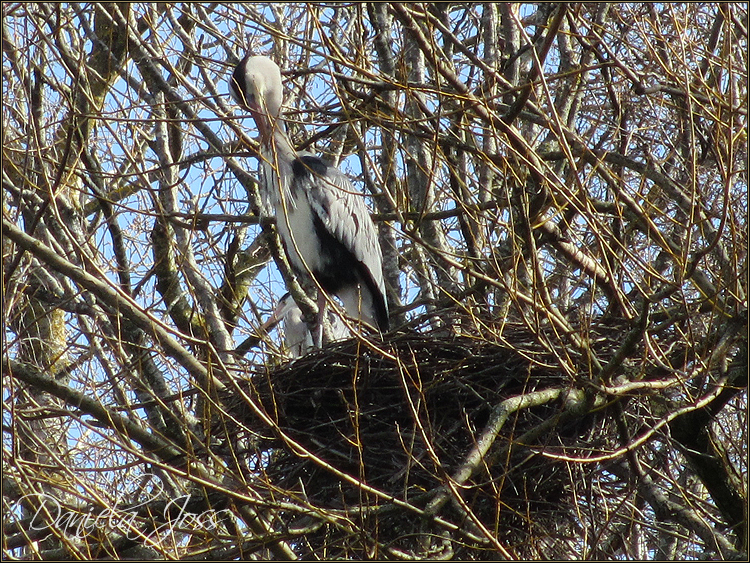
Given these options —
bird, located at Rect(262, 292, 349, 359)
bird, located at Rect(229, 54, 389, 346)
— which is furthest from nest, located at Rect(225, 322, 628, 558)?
bird, located at Rect(262, 292, 349, 359)

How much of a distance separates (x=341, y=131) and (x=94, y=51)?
6.13 ft

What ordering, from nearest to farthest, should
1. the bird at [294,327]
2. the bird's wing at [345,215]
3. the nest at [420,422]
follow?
the nest at [420,422] → the bird's wing at [345,215] → the bird at [294,327]

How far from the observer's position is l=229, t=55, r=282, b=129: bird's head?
5059mm

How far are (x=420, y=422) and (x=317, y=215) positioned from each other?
1.97 metres

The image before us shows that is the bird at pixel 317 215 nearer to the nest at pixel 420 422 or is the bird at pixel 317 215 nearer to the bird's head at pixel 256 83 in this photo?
the bird's head at pixel 256 83

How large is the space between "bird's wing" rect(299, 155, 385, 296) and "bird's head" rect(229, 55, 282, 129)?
408mm

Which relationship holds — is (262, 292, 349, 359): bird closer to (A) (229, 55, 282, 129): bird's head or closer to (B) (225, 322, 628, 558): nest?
(A) (229, 55, 282, 129): bird's head

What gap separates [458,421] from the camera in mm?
3904

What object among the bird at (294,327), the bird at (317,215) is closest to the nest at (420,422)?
the bird at (317,215)

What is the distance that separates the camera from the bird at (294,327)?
5.96 m

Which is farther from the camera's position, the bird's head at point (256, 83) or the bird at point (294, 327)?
the bird at point (294, 327)

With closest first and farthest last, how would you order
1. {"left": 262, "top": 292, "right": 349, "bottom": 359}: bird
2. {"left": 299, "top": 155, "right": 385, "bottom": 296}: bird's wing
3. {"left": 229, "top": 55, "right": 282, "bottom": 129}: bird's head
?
{"left": 229, "top": 55, "right": 282, "bottom": 129}: bird's head
{"left": 299, "top": 155, "right": 385, "bottom": 296}: bird's wing
{"left": 262, "top": 292, "right": 349, "bottom": 359}: bird

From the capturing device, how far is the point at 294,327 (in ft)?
20.9

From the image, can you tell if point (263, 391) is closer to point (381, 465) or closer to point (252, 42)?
point (381, 465)
